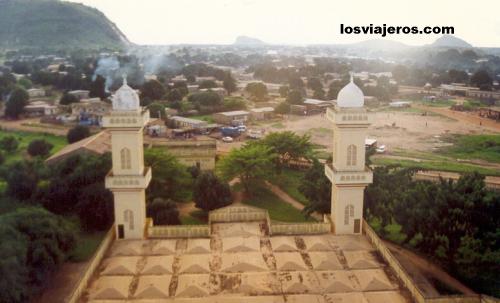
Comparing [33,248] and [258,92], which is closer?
[33,248]

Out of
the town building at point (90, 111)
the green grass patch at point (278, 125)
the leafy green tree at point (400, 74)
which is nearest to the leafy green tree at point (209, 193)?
the green grass patch at point (278, 125)

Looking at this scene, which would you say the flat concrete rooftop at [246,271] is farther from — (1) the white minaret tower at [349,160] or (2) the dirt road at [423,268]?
(2) the dirt road at [423,268]

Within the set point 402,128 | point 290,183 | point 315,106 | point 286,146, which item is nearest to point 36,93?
point 315,106

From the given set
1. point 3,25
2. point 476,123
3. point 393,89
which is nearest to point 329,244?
point 476,123

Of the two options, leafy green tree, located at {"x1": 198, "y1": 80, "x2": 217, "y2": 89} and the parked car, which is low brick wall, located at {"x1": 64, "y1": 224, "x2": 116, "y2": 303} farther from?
leafy green tree, located at {"x1": 198, "y1": 80, "x2": 217, "y2": 89}

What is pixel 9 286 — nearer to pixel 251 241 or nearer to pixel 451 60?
pixel 251 241

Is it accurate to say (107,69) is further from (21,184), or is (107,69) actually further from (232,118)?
(21,184)
